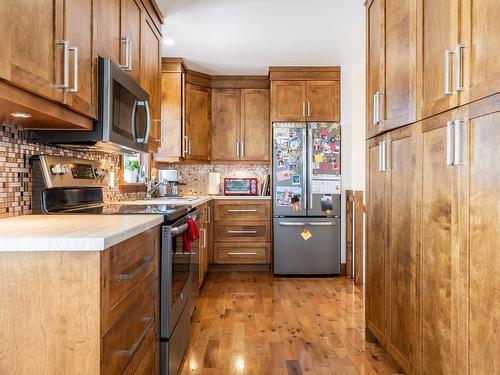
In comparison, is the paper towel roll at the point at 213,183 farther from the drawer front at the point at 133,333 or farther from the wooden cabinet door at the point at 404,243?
the drawer front at the point at 133,333

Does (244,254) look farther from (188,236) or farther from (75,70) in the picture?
(75,70)

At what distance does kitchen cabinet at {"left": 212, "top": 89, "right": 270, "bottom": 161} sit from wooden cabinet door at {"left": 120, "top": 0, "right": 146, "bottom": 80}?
2.20 meters

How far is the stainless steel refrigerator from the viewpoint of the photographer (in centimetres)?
423

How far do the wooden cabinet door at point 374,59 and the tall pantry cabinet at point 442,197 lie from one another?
0.02 m

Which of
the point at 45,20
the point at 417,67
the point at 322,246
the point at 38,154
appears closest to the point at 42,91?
the point at 45,20

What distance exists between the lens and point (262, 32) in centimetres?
333

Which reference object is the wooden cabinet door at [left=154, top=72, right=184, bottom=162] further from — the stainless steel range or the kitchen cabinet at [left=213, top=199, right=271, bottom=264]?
the stainless steel range

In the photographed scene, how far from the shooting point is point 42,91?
4.17ft

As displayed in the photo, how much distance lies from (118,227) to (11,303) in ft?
1.19

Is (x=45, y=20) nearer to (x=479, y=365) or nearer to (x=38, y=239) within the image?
(x=38, y=239)

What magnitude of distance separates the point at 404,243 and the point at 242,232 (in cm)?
264

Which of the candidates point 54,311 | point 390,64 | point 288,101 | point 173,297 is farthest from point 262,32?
point 54,311

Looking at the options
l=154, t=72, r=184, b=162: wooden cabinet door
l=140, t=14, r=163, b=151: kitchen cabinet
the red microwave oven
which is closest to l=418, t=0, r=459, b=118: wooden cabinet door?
l=140, t=14, r=163, b=151: kitchen cabinet

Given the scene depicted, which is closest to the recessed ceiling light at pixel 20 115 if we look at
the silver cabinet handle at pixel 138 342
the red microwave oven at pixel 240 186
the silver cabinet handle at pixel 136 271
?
the silver cabinet handle at pixel 136 271
